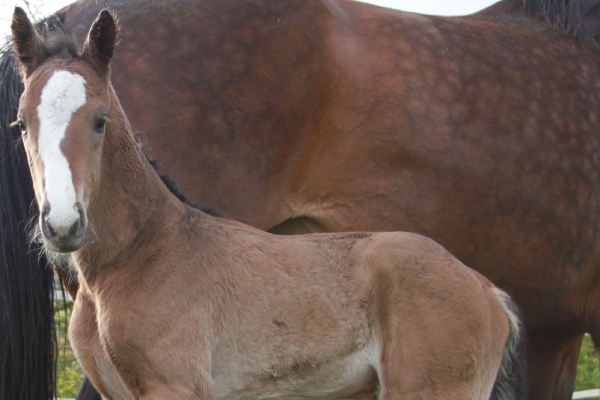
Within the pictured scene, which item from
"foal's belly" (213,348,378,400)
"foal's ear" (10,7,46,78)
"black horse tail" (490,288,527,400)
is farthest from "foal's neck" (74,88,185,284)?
"black horse tail" (490,288,527,400)

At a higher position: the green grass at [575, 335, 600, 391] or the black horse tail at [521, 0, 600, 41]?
the black horse tail at [521, 0, 600, 41]

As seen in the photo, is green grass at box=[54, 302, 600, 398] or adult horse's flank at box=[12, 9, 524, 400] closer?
adult horse's flank at box=[12, 9, 524, 400]

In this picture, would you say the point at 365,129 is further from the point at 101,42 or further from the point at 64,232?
the point at 64,232

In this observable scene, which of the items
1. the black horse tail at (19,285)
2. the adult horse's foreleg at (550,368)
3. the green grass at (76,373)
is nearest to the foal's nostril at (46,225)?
the black horse tail at (19,285)

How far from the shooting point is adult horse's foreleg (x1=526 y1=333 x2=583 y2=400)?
18.8ft

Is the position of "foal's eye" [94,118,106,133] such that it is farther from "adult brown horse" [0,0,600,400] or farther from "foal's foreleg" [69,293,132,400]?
"adult brown horse" [0,0,600,400]

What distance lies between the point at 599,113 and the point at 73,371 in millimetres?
4664

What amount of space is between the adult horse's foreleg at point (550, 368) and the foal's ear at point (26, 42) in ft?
11.5

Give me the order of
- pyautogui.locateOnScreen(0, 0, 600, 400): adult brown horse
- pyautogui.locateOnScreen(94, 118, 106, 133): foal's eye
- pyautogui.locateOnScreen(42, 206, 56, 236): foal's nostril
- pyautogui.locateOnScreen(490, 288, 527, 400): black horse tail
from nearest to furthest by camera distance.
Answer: pyautogui.locateOnScreen(42, 206, 56, 236): foal's nostril → pyautogui.locateOnScreen(94, 118, 106, 133): foal's eye → pyautogui.locateOnScreen(490, 288, 527, 400): black horse tail → pyautogui.locateOnScreen(0, 0, 600, 400): adult brown horse

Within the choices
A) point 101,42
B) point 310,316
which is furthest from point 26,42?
point 310,316

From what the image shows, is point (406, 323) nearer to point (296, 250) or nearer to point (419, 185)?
point (296, 250)

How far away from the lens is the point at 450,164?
4.72 m

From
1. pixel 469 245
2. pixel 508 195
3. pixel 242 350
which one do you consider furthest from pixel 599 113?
pixel 242 350

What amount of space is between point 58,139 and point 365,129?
1865 millimetres
